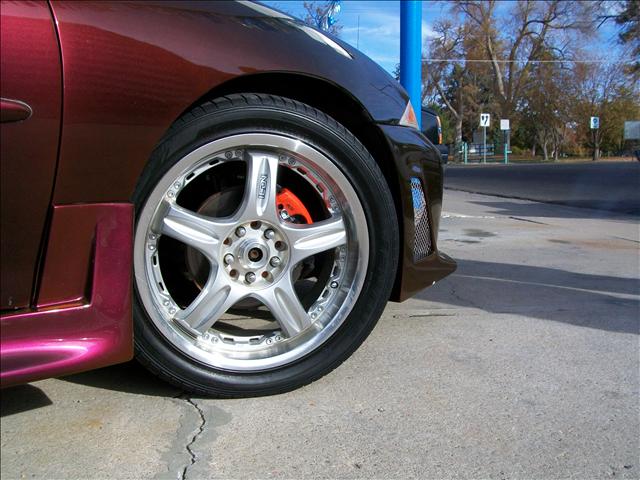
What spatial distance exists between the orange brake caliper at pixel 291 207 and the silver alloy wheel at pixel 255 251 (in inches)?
7.3

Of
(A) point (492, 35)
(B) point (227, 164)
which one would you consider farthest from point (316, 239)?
(A) point (492, 35)

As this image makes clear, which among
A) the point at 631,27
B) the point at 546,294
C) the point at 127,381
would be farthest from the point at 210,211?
the point at 631,27

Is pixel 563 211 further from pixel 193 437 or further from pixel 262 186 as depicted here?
pixel 193 437

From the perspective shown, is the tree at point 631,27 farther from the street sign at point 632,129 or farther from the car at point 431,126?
the car at point 431,126

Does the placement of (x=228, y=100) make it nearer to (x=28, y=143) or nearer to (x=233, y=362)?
(x=28, y=143)

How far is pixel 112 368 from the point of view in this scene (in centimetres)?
271

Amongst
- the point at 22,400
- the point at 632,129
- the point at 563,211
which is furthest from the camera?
the point at 632,129

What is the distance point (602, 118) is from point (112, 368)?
60.9 metres

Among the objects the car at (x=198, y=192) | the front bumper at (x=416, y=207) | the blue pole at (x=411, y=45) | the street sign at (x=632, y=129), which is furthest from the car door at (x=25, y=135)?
the street sign at (x=632, y=129)

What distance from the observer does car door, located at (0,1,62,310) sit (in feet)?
5.99

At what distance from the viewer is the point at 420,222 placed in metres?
2.76

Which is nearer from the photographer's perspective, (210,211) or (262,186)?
(262,186)

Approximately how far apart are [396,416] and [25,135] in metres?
1.59

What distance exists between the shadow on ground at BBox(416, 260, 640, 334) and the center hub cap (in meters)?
1.85
